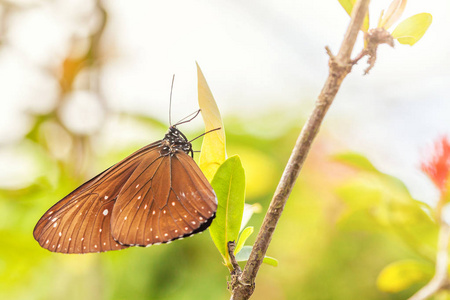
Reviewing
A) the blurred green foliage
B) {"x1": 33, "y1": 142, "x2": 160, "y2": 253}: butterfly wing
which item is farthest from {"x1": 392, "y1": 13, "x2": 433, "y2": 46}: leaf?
the blurred green foliage

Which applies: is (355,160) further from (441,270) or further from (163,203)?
(163,203)

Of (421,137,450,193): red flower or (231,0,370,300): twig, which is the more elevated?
→ (231,0,370,300): twig

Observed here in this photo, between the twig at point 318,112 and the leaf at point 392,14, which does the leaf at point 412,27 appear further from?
the twig at point 318,112

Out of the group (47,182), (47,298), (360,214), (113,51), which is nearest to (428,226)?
(360,214)

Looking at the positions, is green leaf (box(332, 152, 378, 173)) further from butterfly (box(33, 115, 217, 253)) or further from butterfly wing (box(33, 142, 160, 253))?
butterfly wing (box(33, 142, 160, 253))

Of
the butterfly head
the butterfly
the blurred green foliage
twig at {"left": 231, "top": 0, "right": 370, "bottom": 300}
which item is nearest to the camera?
twig at {"left": 231, "top": 0, "right": 370, "bottom": 300}

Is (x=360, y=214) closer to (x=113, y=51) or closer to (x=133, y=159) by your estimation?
(x=133, y=159)

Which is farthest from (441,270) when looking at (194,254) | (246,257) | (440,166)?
(194,254)
